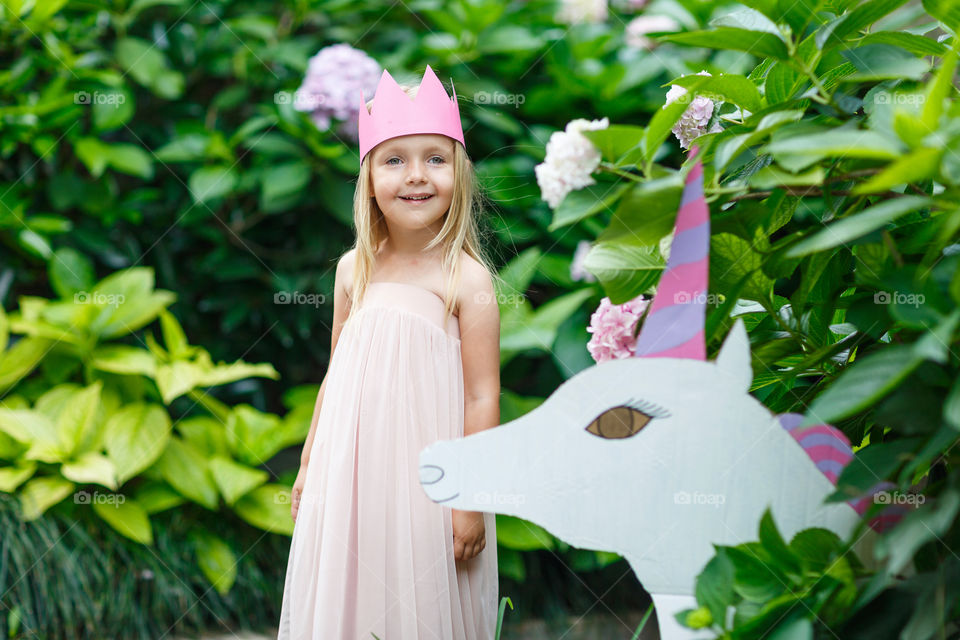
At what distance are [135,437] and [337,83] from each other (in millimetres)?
1274

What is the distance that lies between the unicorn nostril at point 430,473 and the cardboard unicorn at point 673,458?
38mm

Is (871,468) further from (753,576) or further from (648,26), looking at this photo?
(648,26)

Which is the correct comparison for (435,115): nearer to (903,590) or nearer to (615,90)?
(903,590)

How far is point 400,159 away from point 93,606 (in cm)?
166

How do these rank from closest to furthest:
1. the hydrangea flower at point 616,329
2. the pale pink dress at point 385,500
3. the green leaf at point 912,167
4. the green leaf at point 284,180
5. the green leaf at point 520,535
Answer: the green leaf at point 912,167 → the hydrangea flower at point 616,329 → the pale pink dress at point 385,500 → the green leaf at point 520,535 → the green leaf at point 284,180

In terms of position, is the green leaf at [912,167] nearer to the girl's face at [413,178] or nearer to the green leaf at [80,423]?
the girl's face at [413,178]

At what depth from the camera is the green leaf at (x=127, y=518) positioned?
89.0 inches

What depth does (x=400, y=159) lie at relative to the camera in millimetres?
1363

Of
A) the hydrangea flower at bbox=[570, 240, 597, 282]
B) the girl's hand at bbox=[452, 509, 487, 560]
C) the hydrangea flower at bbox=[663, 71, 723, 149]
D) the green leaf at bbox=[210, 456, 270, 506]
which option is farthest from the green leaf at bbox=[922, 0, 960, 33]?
the green leaf at bbox=[210, 456, 270, 506]

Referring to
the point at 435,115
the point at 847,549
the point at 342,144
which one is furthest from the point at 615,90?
the point at 847,549
